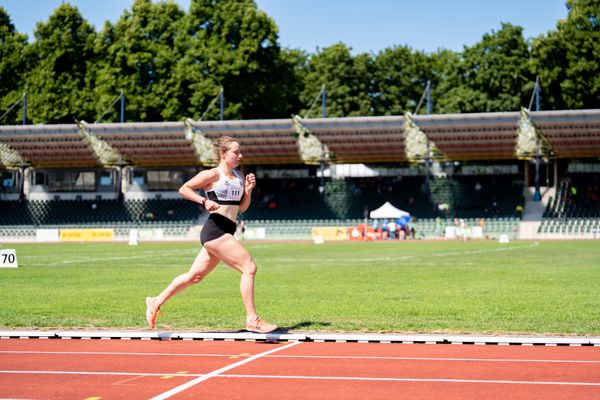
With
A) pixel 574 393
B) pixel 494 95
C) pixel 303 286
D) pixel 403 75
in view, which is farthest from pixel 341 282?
pixel 403 75

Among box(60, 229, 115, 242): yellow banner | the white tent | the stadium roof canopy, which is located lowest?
box(60, 229, 115, 242): yellow banner

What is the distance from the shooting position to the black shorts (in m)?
11.1

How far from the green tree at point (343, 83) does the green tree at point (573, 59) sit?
1666cm

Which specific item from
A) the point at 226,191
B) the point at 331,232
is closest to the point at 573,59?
the point at 331,232

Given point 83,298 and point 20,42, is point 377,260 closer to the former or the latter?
point 83,298

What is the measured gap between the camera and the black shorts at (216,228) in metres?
11.1

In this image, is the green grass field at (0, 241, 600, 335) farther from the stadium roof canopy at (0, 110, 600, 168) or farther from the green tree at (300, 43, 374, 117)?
the green tree at (300, 43, 374, 117)

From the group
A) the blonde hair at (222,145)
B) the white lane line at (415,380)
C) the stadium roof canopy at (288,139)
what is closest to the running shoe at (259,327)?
the blonde hair at (222,145)

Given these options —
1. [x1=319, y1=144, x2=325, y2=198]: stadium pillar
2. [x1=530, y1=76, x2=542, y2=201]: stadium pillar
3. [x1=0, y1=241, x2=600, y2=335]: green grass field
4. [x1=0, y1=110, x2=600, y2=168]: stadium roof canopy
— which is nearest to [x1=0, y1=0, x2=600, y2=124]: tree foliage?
[x1=0, y1=110, x2=600, y2=168]: stadium roof canopy

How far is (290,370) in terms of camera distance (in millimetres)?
9023

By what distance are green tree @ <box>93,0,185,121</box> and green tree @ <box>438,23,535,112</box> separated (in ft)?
77.8

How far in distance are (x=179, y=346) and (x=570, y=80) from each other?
218 feet

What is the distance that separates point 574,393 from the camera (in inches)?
305

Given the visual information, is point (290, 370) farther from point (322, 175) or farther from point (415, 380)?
point (322, 175)
